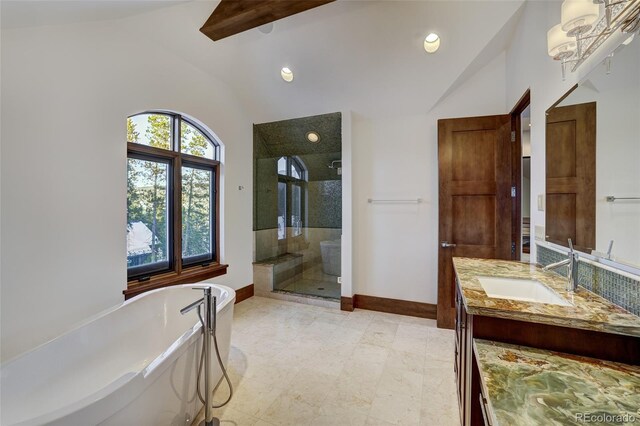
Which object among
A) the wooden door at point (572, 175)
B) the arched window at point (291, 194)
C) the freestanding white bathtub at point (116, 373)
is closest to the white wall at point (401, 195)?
the arched window at point (291, 194)

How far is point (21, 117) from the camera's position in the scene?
176cm

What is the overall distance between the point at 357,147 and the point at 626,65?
253 centimetres

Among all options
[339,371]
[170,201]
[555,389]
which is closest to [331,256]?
[339,371]

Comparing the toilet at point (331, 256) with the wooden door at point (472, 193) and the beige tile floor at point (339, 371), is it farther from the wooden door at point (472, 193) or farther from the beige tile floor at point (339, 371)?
the wooden door at point (472, 193)

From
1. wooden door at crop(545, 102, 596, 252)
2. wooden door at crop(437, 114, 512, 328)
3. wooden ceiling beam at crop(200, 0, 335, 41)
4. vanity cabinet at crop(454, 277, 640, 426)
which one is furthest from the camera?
wooden door at crop(437, 114, 512, 328)

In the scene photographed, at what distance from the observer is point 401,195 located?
3.26 m

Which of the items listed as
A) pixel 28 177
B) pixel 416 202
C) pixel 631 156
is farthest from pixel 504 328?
pixel 28 177

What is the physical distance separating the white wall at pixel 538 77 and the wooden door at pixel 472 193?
497 mm

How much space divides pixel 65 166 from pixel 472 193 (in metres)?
3.67

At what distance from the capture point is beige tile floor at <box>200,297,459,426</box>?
172 centimetres

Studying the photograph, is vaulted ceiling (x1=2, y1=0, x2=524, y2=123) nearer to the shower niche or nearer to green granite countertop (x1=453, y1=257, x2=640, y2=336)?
the shower niche

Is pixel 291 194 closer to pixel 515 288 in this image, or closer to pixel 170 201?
pixel 170 201

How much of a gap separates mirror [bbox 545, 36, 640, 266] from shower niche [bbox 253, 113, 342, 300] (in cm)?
246

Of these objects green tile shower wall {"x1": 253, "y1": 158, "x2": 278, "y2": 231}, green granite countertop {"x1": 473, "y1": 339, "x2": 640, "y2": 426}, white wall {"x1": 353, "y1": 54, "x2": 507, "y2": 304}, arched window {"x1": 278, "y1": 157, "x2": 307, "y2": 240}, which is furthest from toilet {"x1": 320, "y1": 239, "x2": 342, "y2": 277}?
green granite countertop {"x1": 473, "y1": 339, "x2": 640, "y2": 426}
